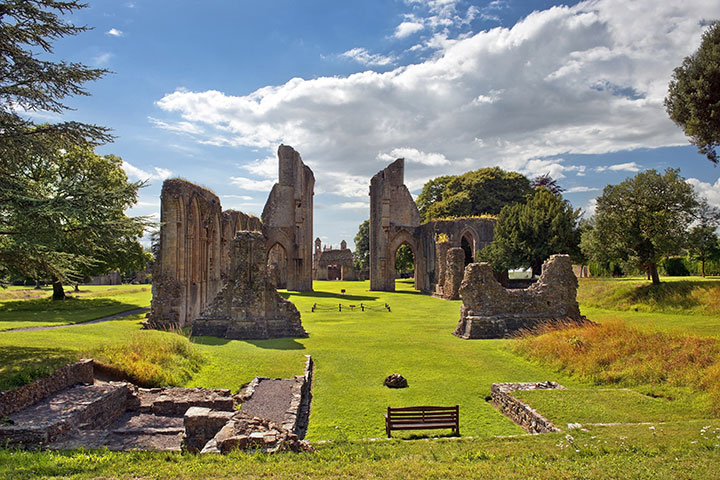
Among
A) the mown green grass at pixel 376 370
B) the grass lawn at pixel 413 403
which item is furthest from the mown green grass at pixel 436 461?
the mown green grass at pixel 376 370

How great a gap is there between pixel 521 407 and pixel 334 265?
56679mm

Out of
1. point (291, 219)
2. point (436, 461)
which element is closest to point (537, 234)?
point (291, 219)

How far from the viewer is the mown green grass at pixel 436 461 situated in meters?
5.23

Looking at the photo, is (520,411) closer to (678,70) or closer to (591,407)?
(591,407)

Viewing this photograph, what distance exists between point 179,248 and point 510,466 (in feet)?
53.6

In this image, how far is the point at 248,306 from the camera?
16.4 m

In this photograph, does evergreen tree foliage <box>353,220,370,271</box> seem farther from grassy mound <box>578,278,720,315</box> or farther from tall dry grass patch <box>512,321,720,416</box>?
tall dry grass patch <box>512,321,720,416</box>

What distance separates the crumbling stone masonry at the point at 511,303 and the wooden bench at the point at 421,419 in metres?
9.29

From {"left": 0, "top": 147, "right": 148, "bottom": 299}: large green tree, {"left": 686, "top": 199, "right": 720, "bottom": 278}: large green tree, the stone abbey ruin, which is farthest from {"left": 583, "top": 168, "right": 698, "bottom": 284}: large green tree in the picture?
{"left": 0, "top": 147, "right": 148, "bottom": 299}: large green tree

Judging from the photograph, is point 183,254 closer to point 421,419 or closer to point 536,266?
point 421,419

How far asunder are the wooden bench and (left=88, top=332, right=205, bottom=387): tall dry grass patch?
17.4 feet

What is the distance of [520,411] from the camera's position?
8.50 metres

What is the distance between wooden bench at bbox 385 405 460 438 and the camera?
761 centimetres

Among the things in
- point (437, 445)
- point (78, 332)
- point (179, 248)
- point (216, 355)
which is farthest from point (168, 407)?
point (179, 248)
